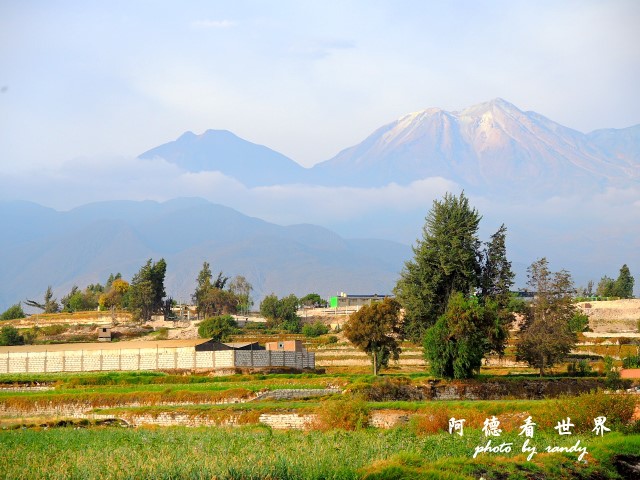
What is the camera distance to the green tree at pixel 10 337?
98500 millimetres

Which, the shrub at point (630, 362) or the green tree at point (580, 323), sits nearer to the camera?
the shrub at point (630, 362)

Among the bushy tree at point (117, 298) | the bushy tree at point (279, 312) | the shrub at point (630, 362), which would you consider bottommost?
the shrub at point (630, 362)

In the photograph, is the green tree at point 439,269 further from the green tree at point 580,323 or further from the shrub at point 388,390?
the green tree at point 580,323

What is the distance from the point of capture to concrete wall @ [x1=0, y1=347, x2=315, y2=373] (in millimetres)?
69000

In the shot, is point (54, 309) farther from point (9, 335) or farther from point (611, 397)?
point (611, 397)

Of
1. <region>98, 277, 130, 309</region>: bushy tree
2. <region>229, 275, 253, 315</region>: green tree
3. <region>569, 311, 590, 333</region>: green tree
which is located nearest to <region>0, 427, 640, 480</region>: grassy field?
<region>569, 311, 590, 333</region>: green tree

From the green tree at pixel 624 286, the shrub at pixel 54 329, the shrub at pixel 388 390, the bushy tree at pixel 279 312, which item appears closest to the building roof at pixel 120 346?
the shrub at pixel 388 390

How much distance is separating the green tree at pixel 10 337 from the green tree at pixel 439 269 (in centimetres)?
5109

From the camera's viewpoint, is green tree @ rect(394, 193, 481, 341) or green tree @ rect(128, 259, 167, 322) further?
green tree @ rect(128, 259, 167, 322)

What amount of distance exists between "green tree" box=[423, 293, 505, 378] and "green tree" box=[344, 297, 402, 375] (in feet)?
30.9

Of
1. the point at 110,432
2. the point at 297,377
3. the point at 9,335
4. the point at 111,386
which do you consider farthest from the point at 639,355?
the point at 9,335

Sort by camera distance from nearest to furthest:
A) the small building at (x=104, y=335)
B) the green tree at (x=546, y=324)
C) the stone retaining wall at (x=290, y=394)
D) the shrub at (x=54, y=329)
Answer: the stone retaining wall at (x=290, y=394), the green tree at (x=546, y=324), the small building at (x=104, y=335), the shrub at (x=54, y=329)

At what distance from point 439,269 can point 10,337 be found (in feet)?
179

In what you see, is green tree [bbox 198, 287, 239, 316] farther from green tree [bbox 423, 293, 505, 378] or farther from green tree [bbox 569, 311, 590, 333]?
green tree [bbox 423, 293, 505, 378]
